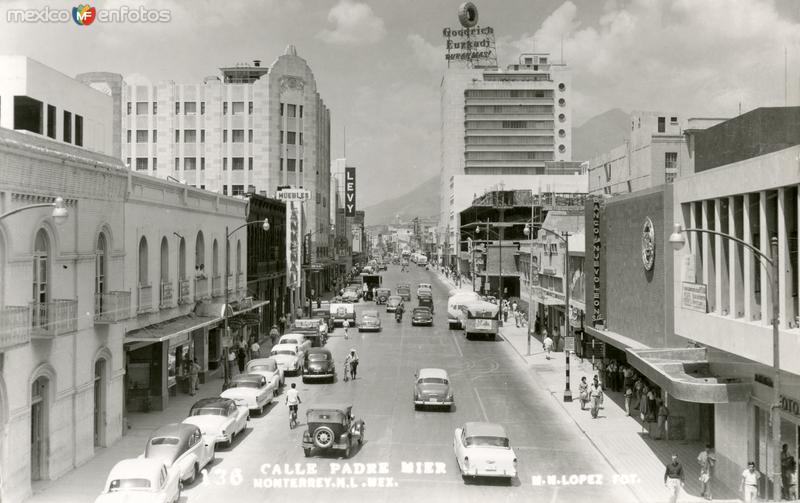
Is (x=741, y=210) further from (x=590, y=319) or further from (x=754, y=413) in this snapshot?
(x=590, y=319)

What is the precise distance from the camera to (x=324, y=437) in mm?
25281

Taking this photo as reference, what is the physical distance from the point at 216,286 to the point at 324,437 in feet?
77.1

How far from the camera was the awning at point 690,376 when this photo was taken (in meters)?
22.5

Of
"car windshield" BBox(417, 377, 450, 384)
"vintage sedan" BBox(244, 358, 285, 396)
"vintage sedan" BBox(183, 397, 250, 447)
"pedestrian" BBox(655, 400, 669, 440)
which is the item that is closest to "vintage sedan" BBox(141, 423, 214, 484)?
"vintage sedan" BBox(183, 397, 250, 447)

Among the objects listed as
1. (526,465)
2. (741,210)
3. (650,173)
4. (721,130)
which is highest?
(650,173)

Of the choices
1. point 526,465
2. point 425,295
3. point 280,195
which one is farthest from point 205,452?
point 425,295

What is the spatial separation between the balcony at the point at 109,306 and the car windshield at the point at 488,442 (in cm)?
1356

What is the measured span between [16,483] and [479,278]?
338 feet

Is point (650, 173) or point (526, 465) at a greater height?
point (650, 173)

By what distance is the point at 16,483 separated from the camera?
2094 cm

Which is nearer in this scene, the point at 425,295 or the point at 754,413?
the point at 754,413

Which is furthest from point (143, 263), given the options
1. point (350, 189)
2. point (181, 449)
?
point (350, 189)

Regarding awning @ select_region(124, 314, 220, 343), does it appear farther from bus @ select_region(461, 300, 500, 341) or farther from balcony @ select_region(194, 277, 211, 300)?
bus @ select_region(461, 300, 500, 341)

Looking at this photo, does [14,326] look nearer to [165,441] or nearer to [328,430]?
[165,441]
